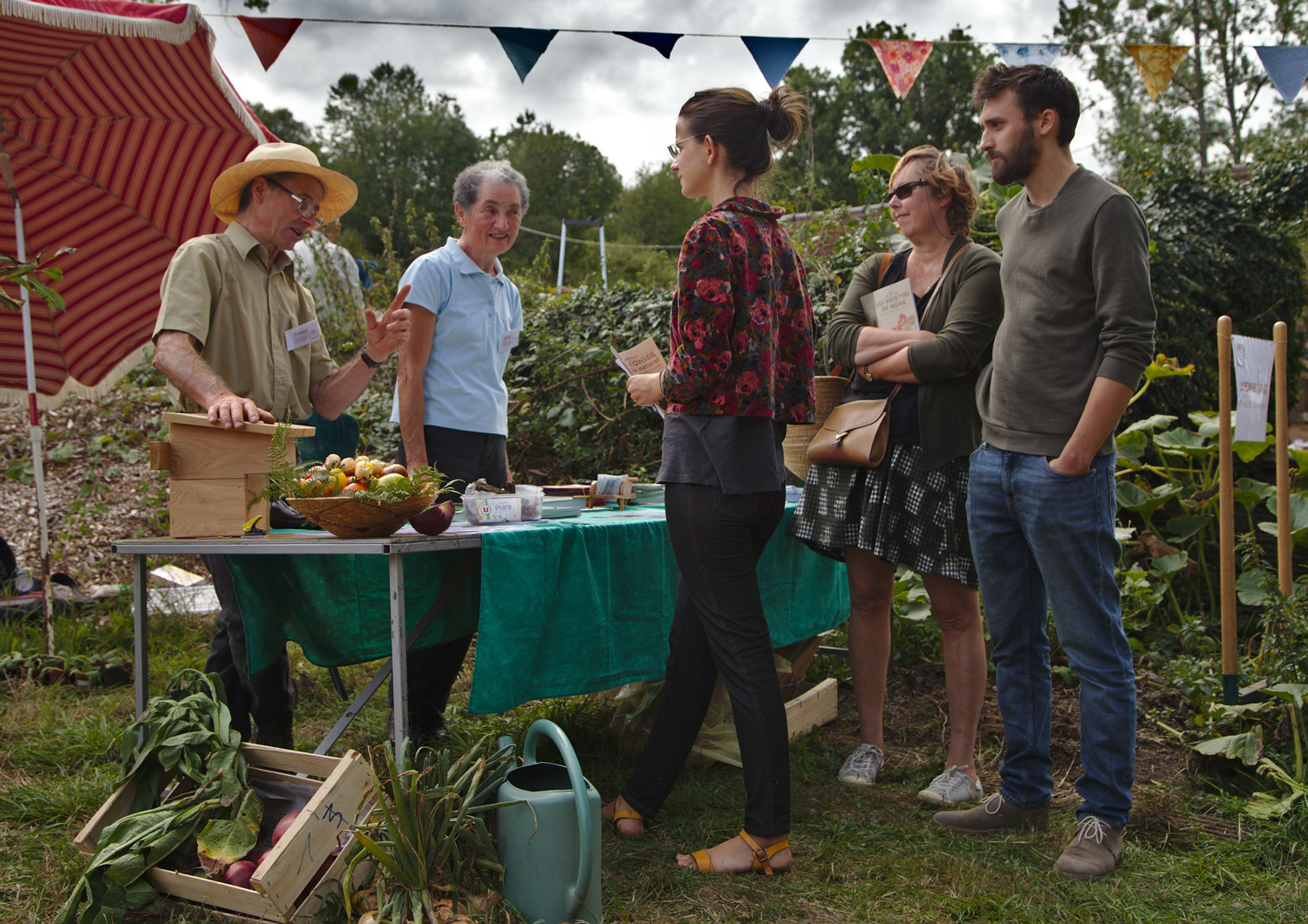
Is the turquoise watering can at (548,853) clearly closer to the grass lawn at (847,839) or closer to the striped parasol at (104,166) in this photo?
the grass lawn at (847,839)

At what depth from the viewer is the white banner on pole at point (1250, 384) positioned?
2.85m

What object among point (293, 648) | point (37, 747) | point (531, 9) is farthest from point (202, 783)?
point (531, 9)

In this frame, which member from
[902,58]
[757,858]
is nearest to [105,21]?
[757,858]

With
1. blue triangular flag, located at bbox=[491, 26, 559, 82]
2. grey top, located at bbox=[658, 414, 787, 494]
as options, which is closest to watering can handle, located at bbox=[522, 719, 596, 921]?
grey top, located at bbox=[658, 414, 787, 494]

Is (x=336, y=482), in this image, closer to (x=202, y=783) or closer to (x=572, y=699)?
(x=202, y=783)

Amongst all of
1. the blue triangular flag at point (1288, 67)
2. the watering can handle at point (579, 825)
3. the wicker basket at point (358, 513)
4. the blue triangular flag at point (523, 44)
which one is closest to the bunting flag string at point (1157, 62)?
the blue triangular flag at point (1288, 67)

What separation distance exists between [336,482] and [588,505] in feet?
3.39

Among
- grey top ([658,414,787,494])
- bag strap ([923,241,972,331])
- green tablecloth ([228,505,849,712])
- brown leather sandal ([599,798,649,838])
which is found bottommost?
brown leather sandal ([599,798,649,838])

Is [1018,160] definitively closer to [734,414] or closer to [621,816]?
[734,414]

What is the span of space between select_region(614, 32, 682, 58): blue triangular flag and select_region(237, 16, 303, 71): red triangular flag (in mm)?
1479

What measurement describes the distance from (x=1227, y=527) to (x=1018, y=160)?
133 centimetres

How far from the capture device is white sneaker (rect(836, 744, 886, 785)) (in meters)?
2.83

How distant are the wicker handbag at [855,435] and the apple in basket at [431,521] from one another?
A: 116cm

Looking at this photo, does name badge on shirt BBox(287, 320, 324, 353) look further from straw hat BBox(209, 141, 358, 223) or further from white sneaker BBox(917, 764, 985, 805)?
white sneaker BBox(917, 764, 985, 805)
